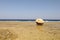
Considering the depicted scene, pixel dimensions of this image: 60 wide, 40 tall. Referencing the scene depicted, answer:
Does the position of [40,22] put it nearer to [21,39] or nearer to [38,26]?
[38,26]

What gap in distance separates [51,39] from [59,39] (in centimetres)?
89

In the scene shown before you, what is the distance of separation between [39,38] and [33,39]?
58 centimetres

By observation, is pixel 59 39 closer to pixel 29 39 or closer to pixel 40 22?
pixel 29 39

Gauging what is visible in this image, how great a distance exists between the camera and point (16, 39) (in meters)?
11.2

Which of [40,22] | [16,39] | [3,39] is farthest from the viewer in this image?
[40,22]

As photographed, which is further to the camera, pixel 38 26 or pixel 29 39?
pixel 38 26

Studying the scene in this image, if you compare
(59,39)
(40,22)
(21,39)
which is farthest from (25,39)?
(40,22)

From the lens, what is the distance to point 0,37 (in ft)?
35.2

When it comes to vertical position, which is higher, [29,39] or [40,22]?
[40,22]

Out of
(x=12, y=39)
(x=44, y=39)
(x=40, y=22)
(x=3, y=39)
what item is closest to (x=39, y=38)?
(x=44, y=39)

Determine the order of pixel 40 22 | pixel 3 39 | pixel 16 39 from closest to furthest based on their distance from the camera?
pixel 3 39 → pixel 16 39 → pixel 40 22

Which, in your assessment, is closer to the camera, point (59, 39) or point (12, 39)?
point (12, 39)

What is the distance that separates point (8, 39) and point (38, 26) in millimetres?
6355

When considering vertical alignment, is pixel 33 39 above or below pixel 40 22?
below
